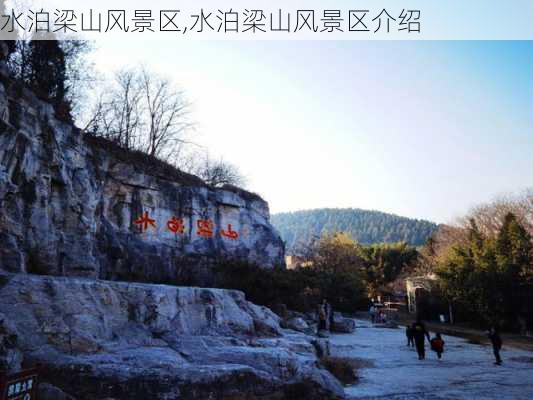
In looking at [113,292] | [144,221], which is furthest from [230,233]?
[113,292]

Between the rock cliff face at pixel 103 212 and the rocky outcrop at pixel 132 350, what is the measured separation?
3.16 meters

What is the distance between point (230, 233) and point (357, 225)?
107625 mm

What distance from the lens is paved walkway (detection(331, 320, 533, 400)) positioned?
331 inches

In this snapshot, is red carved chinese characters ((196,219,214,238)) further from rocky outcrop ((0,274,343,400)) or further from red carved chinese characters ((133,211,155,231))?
rocky outcrop ((0,274,343,400))

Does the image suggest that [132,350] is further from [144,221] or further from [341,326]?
[341,326]

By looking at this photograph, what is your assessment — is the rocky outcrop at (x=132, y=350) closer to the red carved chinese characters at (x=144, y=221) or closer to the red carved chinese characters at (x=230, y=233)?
the red carved chinese characters at (x=144, y=221)

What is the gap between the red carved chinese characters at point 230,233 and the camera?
23250 mm

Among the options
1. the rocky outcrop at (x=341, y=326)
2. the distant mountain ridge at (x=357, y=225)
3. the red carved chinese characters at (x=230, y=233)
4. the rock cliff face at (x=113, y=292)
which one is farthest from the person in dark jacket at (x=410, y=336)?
the distant mountain ridge at (x=357, y=225)

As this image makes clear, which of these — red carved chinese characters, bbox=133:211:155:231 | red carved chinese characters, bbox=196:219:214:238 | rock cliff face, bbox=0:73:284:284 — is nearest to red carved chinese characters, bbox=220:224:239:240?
rock cliff face, bbox=0:73:284:284

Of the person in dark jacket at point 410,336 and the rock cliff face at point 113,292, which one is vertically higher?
the rock cliff face at point 113,292

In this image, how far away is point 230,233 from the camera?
932 inches

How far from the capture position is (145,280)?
17516 millimetres

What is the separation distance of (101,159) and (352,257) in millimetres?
26245

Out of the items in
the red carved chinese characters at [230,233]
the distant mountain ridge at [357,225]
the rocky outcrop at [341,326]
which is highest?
the distant mountain ridge at [357,225]
